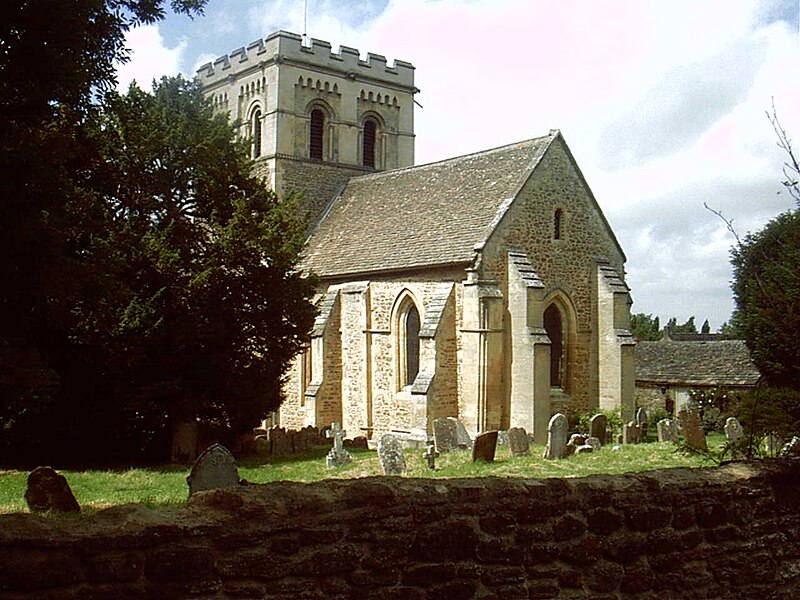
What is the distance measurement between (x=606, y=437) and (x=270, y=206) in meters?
10.6

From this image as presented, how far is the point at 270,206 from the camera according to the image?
2022 cm

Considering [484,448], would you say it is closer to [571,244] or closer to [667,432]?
[667,432]

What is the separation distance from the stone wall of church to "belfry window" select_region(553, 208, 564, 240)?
0.06 metres

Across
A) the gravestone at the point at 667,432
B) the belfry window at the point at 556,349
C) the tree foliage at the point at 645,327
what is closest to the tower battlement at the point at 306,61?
the belfry window at the point at 556,349

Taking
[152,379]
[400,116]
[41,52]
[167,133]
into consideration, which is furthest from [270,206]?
[400,116]

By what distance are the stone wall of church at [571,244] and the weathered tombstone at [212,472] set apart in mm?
16761

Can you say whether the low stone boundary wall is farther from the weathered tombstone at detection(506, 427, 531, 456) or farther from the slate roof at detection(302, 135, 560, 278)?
the slate roof at detection(302, 135, 560, 278)

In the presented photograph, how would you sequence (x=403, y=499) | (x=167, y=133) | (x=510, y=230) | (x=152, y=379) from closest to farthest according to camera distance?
(x=403, y=499), (x=152, y=379), (x=167, y=133), (x=510, y=230)

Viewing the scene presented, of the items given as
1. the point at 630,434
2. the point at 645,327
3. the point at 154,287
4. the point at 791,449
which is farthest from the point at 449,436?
the point at 645,327

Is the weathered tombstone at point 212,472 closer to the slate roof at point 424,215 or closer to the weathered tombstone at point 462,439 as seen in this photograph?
the weathered tombstone at point 462,439

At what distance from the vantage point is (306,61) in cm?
3400

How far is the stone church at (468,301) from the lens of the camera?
22781 millimetres

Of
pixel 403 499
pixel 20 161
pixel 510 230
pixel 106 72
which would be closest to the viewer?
pixel 403 499

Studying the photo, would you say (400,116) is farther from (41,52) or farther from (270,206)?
(41,52)
